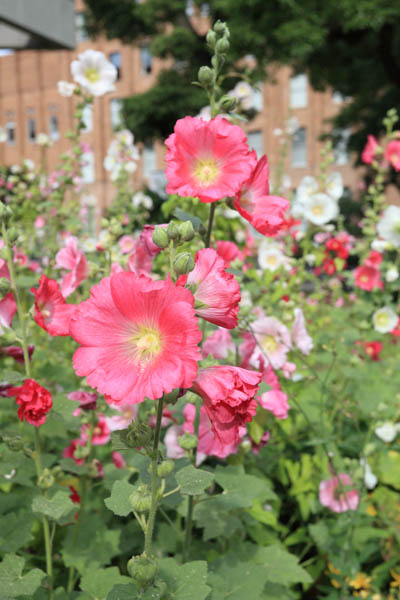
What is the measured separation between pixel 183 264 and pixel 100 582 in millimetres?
748

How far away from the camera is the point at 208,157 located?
3.24 ft

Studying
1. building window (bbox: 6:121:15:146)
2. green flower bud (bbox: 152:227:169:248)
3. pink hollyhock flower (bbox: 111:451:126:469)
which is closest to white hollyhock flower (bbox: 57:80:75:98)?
pink hollyhock flower (bbox: 111:451:126:469)

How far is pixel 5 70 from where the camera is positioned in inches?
1041

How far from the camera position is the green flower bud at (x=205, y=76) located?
42.3 inches

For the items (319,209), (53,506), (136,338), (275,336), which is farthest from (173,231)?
(319,209)

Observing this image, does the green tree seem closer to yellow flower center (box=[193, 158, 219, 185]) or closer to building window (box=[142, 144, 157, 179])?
yellow flower center (box=[193, 158, 219, 185])

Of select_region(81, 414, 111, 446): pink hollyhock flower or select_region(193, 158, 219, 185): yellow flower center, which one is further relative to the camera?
select_region(81, 414, 111, 446): pink hollyhock flower

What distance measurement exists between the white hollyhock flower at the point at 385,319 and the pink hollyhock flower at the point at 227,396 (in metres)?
1.57

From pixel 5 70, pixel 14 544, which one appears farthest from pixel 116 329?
pixel 5 70

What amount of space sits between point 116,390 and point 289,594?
118 centimetres

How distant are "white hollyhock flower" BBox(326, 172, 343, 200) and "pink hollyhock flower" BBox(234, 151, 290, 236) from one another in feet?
5.31

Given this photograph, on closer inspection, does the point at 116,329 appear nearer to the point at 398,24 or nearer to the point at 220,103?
the point at 220,103

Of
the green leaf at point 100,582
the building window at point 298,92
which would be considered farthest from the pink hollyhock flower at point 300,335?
the building window at point 298,92

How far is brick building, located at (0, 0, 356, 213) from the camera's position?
2011 centimetres
